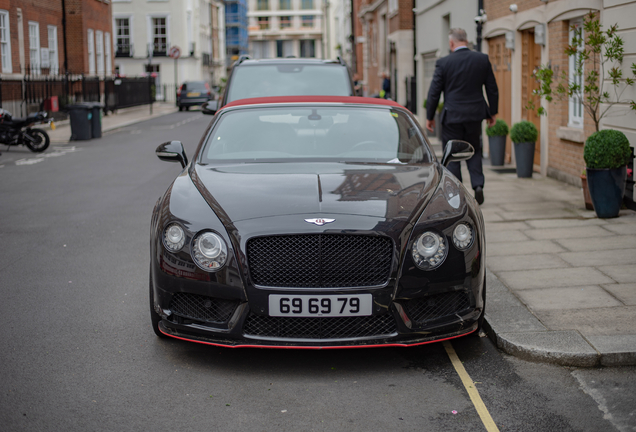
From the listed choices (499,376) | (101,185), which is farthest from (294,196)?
(101,185)

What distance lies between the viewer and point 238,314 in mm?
3994

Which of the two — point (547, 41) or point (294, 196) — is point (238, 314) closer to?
point (294, 196)

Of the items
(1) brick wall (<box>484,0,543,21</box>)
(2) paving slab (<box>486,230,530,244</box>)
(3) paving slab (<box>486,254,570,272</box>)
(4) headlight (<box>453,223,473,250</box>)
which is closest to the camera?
(4) headlight (<box>453,223,473,250</box>)

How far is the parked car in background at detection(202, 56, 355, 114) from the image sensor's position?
10.4 meters

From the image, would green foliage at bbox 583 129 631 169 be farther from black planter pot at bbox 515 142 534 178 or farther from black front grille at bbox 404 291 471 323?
black front grille at bbox 404 291 471 323

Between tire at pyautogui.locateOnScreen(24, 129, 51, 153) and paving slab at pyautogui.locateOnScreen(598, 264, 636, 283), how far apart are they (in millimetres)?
15279

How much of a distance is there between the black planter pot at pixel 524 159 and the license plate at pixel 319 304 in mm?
8588

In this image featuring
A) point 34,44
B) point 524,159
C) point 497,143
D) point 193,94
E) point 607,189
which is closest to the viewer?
point 607,189

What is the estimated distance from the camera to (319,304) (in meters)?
3.92

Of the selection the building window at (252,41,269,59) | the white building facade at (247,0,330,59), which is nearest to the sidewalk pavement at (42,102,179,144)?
the white building facade at (247,0,330,59)

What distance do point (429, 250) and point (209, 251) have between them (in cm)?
117

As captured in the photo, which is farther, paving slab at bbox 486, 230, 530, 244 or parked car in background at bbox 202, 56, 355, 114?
parked car in background at bbox 202, 56, 355, 114

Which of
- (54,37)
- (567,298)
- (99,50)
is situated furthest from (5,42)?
(567,298)

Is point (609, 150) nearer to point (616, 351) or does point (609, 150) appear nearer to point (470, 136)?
point (470, 136)
